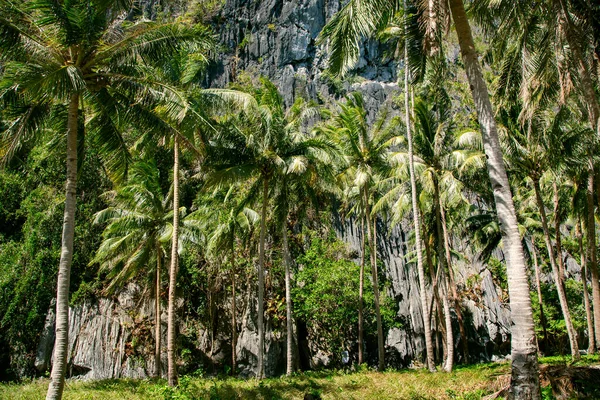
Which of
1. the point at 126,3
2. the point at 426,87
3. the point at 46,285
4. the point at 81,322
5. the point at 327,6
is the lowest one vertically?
the point at 81,322

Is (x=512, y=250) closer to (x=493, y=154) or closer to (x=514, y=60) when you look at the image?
(x=493, y=154)

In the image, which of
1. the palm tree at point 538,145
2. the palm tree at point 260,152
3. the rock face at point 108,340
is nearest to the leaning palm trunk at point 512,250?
the palm tree at point 538,145

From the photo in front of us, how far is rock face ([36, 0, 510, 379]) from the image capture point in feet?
65.0

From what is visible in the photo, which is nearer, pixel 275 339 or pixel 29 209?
pixel 29 209

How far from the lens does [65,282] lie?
25.8 ft

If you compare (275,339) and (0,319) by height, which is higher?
(0,319)

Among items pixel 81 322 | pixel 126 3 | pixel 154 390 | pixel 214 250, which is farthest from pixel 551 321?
pixel 126 3

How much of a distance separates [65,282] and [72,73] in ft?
A: 12.4

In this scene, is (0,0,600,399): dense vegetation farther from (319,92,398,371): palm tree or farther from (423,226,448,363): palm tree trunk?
(423,226,448,363): palm tree trunk

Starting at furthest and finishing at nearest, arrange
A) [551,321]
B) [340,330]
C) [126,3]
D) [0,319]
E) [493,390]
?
[551,321] < [340,330] < [0,319] < [126,3] < [493,390]

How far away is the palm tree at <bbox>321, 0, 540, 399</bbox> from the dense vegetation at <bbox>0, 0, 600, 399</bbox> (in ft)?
0.11

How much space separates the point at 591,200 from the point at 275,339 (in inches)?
601

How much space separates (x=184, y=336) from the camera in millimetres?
21500

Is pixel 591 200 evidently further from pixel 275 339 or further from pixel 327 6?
pixel 327 6
